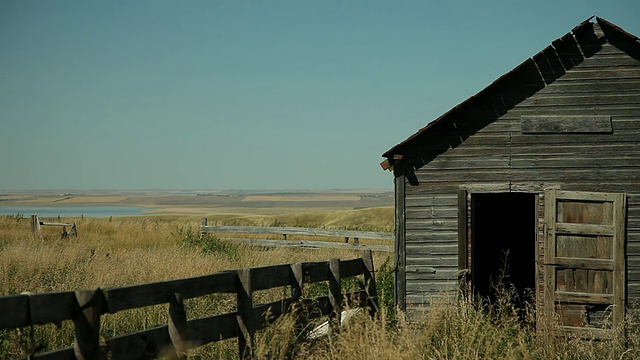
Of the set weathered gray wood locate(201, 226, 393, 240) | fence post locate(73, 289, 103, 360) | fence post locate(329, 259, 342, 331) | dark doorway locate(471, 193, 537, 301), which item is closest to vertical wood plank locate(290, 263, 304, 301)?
fence post locate(329, 259, 342, 331)

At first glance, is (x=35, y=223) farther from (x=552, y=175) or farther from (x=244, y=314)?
(x=244, y=314)

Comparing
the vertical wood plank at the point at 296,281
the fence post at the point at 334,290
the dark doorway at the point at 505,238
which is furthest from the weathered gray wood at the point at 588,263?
the vertical wood plank at the point at 296,281

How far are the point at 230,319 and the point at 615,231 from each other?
6.92 m

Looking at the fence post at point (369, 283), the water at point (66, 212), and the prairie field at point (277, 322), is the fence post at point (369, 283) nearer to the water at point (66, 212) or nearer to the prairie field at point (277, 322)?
the prairie field at point (277, 322)

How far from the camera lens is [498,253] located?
15.6m

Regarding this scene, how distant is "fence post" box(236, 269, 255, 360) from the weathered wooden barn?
5.16 meters

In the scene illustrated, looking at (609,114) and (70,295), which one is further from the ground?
(609,114)

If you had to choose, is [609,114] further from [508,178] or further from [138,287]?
[138,287]

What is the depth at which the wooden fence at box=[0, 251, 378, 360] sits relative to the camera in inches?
190

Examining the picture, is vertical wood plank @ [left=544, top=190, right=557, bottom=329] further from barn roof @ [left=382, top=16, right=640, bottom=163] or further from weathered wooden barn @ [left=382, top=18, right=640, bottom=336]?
barn roof @ [left=382, top=16, right=640, bottom=163]

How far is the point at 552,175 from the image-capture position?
36.8 ft

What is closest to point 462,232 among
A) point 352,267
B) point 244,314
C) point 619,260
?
point 619,260

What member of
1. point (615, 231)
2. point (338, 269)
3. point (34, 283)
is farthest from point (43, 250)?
point (615, 231)

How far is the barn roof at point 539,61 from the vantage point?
1109 cm
